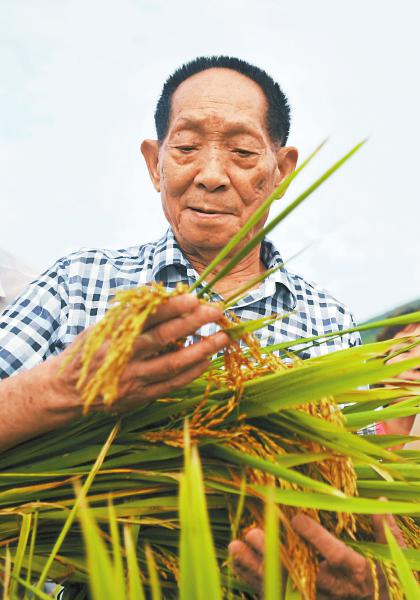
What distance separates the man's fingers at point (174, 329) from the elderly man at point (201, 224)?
2.23 ft

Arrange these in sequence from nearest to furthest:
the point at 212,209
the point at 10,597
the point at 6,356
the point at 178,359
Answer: the point at 178,359 < the point at 10,597 < the point at 6,356 < the point at 212,209

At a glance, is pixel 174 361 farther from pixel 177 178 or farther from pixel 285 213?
pixel 177 178

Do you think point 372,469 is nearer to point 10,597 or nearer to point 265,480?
point 265,480

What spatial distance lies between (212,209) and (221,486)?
1042mm

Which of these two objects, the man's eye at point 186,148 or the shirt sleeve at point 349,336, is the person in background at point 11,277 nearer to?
the man's eye at point 186,148

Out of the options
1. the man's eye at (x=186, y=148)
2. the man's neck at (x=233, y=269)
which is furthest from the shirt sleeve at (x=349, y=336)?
the man's eye at (x=186, y=148)

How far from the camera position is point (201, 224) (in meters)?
1.84

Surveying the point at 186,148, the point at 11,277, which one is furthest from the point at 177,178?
the point at 11,277

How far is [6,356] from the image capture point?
5.32 ft

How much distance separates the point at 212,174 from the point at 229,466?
40.8 inches

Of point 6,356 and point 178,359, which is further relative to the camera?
point 6,356

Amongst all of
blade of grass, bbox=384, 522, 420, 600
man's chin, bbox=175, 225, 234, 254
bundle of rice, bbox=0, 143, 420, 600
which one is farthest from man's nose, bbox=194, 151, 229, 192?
blade of grass, bbox=384, 522, 420, 600

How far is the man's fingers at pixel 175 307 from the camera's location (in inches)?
31.0

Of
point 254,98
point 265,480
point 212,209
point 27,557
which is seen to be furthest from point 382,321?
point 254,98
